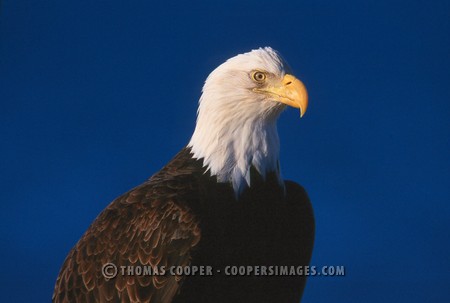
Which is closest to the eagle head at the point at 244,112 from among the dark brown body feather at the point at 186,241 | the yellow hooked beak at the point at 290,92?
the yellow hooked beak at the point at 290,92

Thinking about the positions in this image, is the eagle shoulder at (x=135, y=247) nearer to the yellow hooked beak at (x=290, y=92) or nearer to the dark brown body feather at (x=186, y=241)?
the dark brown body feather at (x=186, y=241)

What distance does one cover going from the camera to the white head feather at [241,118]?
232 inches

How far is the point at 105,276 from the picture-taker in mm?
5742

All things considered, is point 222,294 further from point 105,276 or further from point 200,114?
point 200,114

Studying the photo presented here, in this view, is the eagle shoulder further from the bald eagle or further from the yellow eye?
the yellow eye

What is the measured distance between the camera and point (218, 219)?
5.67 meters

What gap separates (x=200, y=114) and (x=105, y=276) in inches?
50.0

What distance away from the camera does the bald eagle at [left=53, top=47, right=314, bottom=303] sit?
18.4ft

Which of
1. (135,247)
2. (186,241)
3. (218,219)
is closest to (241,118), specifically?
(218,219)

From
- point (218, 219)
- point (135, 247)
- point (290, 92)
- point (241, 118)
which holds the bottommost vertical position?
point (135, 247)

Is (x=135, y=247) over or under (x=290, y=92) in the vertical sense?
under

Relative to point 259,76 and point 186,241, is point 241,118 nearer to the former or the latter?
point 259,76

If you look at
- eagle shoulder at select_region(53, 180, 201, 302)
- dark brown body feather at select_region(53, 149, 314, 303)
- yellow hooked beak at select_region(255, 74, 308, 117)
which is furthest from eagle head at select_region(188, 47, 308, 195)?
eagle shoulder at select_region(53, 180, 201, 302)

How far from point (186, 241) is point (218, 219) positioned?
26 cm
